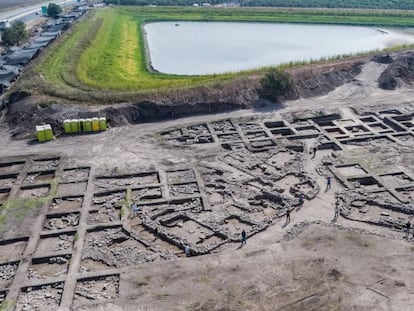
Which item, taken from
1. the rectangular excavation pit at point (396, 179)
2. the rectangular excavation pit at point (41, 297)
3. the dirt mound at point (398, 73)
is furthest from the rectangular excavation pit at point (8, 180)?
the dirt mound at point (398, 73)

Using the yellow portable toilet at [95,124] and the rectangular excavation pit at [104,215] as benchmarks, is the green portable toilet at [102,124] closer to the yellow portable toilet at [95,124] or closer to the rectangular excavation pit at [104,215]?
the yellow portable toilet at [95,124]

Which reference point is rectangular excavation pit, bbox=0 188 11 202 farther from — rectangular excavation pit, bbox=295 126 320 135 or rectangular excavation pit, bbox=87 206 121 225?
rectangular excavation pit, bbox=295 126 320 135

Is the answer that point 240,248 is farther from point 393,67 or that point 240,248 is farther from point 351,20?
point 351,20

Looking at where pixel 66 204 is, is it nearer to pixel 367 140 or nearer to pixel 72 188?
pixel 72 188

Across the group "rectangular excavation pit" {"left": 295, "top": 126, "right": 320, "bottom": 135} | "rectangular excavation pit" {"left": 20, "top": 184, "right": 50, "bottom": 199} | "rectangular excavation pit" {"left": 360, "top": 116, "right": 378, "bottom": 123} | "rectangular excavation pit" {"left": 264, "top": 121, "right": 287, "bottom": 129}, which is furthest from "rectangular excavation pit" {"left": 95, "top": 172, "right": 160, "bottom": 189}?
"rectangular excavation pit" {"left": 360, "top": 116, "right": 378, "bottom": 123}

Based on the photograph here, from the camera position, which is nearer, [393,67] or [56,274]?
[56,274]

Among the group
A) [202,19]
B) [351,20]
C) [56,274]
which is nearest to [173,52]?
[202,19]

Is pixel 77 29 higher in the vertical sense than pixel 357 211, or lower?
higher
